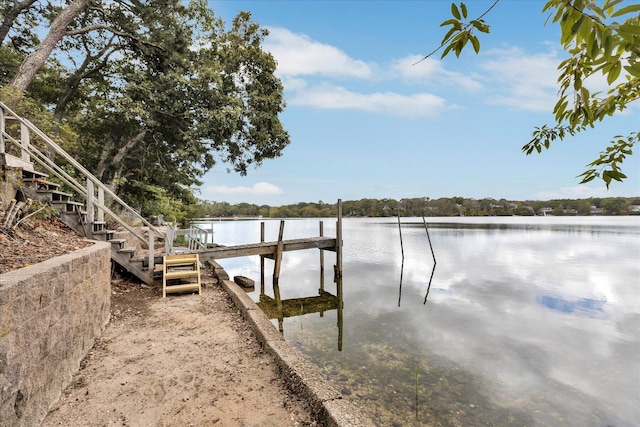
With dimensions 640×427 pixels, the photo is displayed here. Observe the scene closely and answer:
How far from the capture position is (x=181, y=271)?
24.6 feet

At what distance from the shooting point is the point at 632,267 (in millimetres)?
18719

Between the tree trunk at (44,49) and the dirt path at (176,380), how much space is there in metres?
9.55

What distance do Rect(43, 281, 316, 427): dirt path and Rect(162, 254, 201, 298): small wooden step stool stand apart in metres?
1.44

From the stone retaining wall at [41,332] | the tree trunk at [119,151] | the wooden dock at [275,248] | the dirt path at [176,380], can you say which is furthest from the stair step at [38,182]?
the tree trunk at [119,151]

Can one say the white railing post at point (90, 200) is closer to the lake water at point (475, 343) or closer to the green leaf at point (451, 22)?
the lake water at point (475, 343)

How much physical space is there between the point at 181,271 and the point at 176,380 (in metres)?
4.40

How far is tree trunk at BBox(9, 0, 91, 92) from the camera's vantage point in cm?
993

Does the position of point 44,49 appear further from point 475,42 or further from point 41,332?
point 475,42

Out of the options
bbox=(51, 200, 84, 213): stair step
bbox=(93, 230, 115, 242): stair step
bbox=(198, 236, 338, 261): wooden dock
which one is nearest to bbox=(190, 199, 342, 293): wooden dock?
bbox=(198, 236, 338, 261): wooden dock

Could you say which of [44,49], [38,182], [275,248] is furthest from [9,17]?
[275,248]

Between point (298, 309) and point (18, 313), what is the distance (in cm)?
881

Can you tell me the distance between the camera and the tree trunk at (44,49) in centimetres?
993

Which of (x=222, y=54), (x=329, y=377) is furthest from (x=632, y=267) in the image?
(x=222, y=54)

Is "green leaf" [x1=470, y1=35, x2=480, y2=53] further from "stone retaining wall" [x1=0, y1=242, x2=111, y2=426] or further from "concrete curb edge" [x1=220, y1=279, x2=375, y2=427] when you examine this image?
"stone retaining wall" [x1=0, y1=242, x2=111, y2=426]
